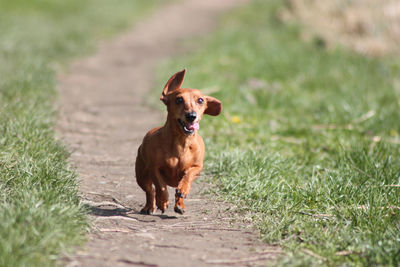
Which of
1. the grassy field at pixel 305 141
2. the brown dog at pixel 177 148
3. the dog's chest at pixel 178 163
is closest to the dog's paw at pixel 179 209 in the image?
the brown dog at pixel 177 148

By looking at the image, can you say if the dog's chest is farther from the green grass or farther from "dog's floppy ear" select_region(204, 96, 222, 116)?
the green grass

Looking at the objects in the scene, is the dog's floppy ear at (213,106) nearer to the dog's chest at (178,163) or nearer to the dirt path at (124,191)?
the dog's chest at (178,163)

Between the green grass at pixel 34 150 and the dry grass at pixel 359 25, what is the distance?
5.38 m

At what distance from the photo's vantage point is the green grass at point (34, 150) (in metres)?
2.89

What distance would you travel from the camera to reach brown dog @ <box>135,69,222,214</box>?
3.66 meters

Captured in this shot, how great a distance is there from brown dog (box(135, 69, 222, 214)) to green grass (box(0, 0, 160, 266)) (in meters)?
0.58

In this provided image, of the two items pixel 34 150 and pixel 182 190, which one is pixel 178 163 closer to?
pixel 182 190

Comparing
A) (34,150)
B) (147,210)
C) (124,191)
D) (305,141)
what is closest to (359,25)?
(305,141)

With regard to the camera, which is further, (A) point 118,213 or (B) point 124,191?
(B) point 124,191

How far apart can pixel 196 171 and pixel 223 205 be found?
56cm

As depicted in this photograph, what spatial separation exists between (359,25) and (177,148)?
30.8 feet

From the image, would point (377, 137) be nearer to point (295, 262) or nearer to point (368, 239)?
point (368, 239)

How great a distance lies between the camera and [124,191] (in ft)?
15.1

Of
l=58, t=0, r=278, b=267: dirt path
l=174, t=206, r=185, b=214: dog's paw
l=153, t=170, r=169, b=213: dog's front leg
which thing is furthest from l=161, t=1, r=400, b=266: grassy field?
l=153, t=170, r=169, b=213: dog's front leg
